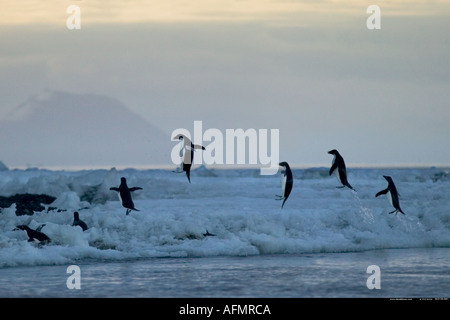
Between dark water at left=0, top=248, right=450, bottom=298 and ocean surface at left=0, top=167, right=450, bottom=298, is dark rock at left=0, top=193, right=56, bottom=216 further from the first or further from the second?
dark water at left=0, top=248, right=450, bottom=298

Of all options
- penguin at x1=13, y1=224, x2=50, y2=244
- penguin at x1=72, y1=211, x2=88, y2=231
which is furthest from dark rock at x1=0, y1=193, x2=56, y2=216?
penguin at x1=13, y1=224, x2=50, y2=244

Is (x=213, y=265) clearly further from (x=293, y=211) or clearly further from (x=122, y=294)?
(x=293, y=211)

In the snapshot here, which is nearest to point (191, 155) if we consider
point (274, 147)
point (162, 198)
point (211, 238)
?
point (211, 238)

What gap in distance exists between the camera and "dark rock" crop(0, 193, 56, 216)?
2250 cm

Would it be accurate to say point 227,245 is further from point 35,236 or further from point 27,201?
point 27,201

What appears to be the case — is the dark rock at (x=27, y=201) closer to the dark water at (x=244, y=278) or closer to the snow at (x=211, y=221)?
the snow at (x=211, y=221)

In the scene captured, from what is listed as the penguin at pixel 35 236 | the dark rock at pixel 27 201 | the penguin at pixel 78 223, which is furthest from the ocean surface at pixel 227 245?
the dark rock at pixel 27 201

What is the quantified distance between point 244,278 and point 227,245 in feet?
11.4

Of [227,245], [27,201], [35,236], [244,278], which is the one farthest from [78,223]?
[27,201]

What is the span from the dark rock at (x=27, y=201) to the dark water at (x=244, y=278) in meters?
7.00

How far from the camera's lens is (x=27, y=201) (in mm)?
24594

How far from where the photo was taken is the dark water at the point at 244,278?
43.4 feet

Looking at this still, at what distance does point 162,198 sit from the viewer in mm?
26672

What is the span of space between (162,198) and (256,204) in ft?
11.2
